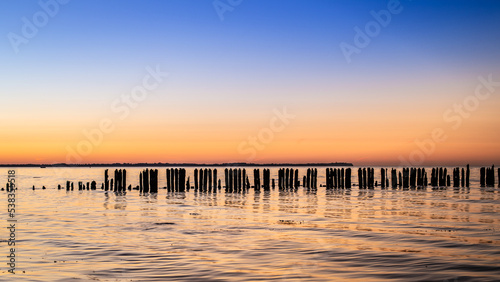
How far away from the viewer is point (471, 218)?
19.3 metres

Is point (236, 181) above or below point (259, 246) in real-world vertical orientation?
above

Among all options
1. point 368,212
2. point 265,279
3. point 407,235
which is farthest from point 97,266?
point 368,212

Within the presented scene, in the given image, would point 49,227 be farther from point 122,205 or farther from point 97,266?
point 122,205

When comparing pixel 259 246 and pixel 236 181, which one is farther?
pixel 236 181

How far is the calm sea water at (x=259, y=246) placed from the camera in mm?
10070

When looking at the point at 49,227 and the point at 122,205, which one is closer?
the point at 49,227

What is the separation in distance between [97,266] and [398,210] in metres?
Answer: 15.6

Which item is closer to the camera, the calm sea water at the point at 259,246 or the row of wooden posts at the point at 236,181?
the calm sea water at the point at 259,246

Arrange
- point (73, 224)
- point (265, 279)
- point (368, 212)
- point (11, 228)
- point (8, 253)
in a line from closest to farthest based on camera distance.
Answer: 1. point (265, 279)
2. point (8, 253)
3. point (11, 228)
4. point (73, 224)
5. point (368, 212)

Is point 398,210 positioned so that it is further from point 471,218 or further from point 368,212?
point 471,218

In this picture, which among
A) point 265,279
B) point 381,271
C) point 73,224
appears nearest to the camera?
point 265,279

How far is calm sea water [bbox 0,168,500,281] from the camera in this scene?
1007 cm

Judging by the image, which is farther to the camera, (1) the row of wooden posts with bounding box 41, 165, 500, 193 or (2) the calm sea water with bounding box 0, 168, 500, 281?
(1) the row of wooden posts with bounding box 41, 165, 500, 193

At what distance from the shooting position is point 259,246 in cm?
1312
